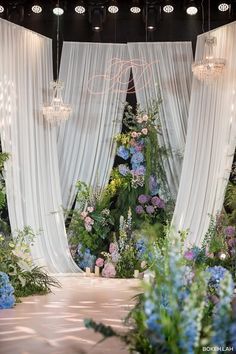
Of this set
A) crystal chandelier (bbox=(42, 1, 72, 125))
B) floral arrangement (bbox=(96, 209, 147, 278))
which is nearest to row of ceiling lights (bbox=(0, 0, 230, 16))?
crystal chandelier (bbox=(42, 1, 72, 125))

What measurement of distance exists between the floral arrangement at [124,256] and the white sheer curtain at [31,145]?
543 millimetres

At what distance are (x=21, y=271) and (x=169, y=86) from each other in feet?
12.5

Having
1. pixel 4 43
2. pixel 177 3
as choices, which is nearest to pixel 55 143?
pixel 4 43

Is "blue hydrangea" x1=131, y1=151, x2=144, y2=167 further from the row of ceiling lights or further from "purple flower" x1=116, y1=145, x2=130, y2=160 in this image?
the row of ceiling lights

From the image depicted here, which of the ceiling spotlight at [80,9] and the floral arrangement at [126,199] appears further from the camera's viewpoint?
the ceiling spotlight at [80,9]

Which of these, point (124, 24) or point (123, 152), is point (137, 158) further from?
point (124, 24)

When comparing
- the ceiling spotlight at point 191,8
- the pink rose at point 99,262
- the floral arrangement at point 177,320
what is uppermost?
the ceiling spotlight at point 191,8

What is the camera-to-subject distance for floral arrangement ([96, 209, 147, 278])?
27.4ft

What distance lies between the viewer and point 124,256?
8.42 m

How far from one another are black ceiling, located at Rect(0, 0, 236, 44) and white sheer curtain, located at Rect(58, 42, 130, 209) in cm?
45

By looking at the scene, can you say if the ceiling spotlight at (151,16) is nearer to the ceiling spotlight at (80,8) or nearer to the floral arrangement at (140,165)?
the ceiling spotlight at (80,8)

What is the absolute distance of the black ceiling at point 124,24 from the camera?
9.30 metres

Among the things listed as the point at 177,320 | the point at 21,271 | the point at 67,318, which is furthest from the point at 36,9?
the point at 177,320

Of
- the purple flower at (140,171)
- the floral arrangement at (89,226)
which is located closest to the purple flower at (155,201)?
the purple flower at (140,171)
